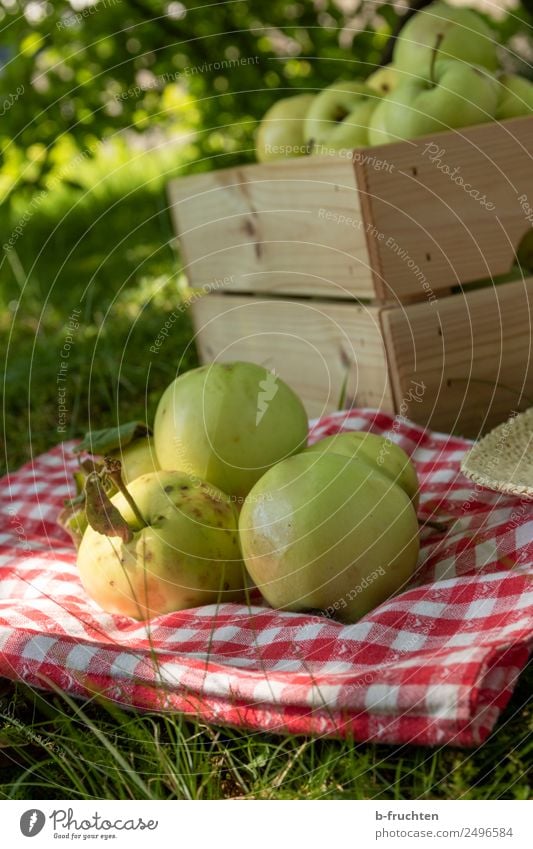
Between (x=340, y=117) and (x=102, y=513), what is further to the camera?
(x=340, y=117)

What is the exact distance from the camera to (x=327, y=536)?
3.16ft

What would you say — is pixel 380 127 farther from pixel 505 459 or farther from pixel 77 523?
pixel 77 523

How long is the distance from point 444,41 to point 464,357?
0.47 m

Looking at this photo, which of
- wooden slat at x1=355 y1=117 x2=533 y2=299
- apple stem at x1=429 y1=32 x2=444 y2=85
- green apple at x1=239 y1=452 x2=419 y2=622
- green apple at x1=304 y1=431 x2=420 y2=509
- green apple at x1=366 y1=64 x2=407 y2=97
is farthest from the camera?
green apple at x1=366 y1=64 x2=407 y2=97

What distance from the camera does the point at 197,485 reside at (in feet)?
3.53

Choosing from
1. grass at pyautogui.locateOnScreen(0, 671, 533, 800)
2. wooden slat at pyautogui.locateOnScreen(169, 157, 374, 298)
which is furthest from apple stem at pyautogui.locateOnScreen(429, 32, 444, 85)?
grass at pyautogui.locateOnScreen(0, 671, 533, 800)

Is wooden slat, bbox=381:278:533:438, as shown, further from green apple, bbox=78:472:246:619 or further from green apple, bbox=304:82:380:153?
green apple, bbox=78:472:246:619

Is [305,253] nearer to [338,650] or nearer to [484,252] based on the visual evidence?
[484,252]

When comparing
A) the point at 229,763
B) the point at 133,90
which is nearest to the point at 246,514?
the point at 229,763

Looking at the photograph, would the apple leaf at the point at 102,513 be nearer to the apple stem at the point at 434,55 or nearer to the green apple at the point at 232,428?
the green apple at the point at 232,428

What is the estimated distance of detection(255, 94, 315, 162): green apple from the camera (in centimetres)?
170

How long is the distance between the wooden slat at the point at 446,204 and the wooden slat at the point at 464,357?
0.04 metres

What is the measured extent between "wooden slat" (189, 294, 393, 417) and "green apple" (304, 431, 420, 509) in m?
0.37

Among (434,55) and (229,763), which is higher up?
(434,55)
